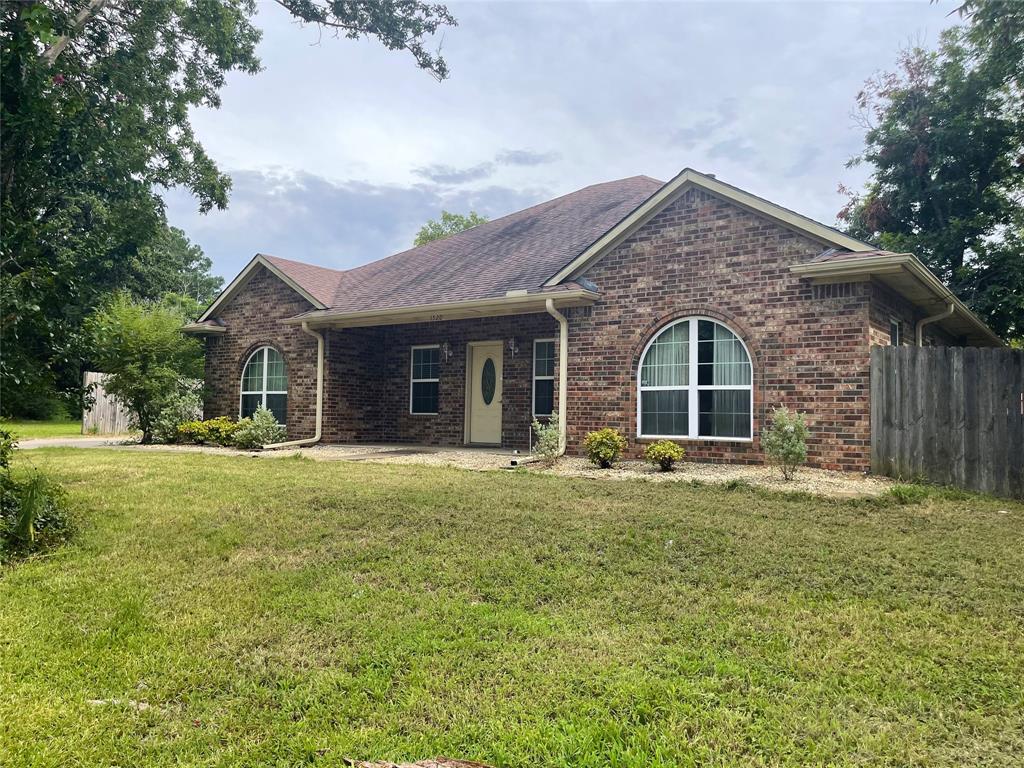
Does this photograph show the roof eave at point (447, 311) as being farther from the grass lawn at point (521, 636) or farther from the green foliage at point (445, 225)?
the green foliage at point (445, 225)

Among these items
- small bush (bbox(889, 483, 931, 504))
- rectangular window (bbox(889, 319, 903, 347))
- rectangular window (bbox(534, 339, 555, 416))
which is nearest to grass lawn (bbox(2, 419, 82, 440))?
rectangular window (bbox(534, 339, 555, 416))

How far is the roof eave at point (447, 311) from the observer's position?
11219 millimetres

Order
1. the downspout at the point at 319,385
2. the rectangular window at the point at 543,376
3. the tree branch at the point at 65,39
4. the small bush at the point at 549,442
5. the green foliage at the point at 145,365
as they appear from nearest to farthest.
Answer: the tree branch at the point at 65,39
the small bush at the point at 549,442
the rectangular window at the point at 543,376
the downspout at the point at 319,385
the green foliage at the point at 145,365

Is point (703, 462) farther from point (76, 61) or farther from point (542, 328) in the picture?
point (76, 61)

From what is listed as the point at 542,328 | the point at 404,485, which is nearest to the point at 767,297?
the point at 542,328

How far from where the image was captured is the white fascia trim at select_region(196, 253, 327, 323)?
15423 millimetres

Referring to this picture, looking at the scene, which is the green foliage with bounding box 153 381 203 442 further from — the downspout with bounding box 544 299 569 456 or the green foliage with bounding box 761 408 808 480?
the green foliage with bounding box 761 408 808 480

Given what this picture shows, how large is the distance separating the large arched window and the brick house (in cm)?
2

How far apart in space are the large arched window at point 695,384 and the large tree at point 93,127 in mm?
7766

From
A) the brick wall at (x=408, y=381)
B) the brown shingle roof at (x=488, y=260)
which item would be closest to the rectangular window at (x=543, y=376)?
the brick wall at (x=408, y=381)

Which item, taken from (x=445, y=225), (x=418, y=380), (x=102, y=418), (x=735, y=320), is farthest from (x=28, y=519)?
(x=445, y=225)

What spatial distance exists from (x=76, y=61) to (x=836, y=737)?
1386 centimetres

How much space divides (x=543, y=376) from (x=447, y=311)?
2.39 m

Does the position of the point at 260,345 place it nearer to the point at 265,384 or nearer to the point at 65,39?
the point at 265,384
